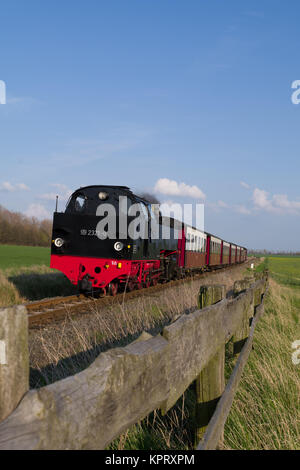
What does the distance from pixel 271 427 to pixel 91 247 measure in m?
9.43

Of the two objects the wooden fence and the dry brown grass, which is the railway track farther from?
the wooden fence

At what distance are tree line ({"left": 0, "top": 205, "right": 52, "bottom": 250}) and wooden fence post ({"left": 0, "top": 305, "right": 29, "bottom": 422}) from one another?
3541 inches

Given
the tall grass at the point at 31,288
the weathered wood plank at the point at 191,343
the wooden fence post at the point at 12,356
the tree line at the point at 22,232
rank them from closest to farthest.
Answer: the wooden fence post at the point at 12,356 → the weathered wood plank at the point at 191,343 → the tall grass at the point at 31,288 → the tree line at the point at 22,232

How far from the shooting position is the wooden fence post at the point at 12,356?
119 centimetres

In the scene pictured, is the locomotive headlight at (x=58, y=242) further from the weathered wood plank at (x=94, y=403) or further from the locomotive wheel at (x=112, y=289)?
the weathered wood plank at (x=94, y=403)

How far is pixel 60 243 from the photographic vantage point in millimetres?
12430

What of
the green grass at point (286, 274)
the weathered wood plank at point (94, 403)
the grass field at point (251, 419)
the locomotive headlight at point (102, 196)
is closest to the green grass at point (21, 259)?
the locomotive headlight at point (102, 196)

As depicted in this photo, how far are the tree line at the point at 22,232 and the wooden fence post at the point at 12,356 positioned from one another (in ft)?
295
